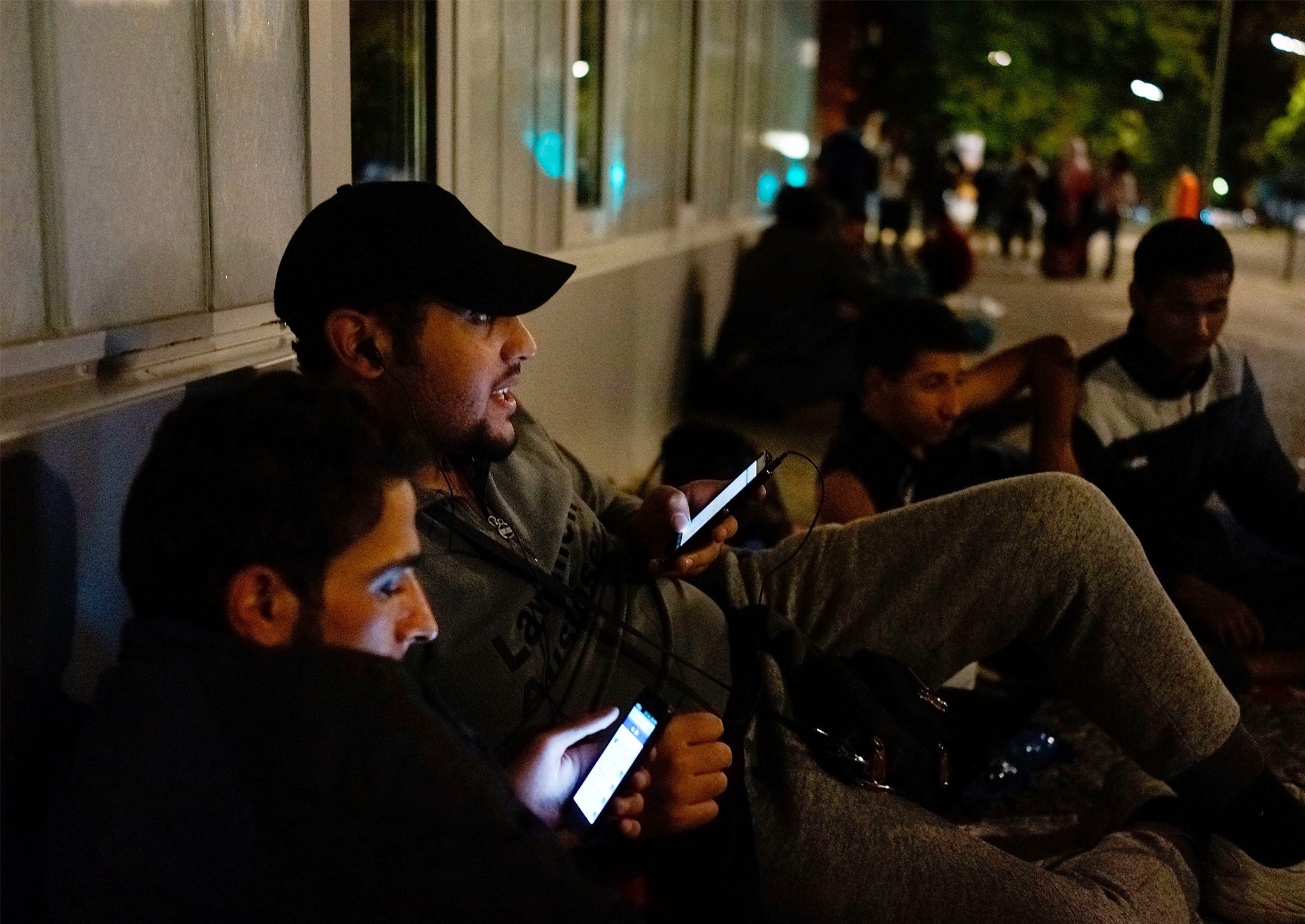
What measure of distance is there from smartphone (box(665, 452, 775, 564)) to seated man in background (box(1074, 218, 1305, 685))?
1.63 m

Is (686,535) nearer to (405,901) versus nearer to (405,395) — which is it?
(405,395)

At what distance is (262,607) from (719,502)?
1.19 meters

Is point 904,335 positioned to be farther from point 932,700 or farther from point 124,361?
point 124,361

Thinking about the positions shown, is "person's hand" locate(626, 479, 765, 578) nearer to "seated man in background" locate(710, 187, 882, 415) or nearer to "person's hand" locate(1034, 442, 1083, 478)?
"person's hand" locate(1034, 442, 1083, 478)

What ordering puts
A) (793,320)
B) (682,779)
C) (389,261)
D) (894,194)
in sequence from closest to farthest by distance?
(682,779) < (389,261) < (793,320) < (894,194)

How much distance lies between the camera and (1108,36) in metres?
24.5

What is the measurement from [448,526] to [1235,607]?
8.38 ft

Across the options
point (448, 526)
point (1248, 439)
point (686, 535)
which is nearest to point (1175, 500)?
point (1248, 439)

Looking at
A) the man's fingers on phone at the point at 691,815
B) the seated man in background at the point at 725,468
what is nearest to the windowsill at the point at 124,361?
the man's fingers on phone at the point at 691,815

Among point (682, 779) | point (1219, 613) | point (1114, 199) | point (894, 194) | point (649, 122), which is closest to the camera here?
point (682, 779)

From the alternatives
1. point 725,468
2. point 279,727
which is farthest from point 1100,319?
point 279,727

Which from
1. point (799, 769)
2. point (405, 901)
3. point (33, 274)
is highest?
point (33, 274)

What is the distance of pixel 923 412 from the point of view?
3.82 m

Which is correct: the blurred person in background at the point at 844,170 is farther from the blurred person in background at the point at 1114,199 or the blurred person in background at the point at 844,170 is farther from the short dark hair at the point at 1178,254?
the short dark hair at the point at 1178,254
